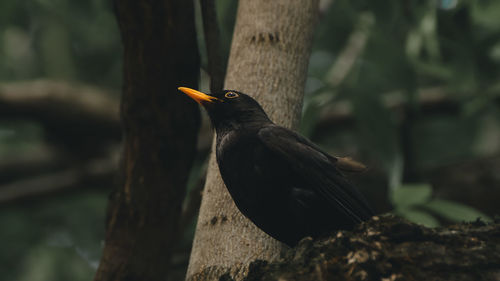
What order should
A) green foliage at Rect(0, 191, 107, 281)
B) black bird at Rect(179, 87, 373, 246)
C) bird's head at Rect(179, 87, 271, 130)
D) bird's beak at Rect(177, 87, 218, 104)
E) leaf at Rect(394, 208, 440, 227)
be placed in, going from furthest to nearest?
1. green foliage at Rect(0, 191, 107, 281)
2. leaf at Rect(394, 208, 440, 227)
3. bird's beak at Rect(177, 87, 218, 104)
4. bird's head at Rect(179, 87, 271, 130)
5. black bird at Rect(179, 87, 373, 246)

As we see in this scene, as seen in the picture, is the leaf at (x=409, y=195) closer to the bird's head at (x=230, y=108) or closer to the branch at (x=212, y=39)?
the bird's head at (x=230, y=108)

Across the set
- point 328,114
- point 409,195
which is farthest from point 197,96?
point 328,114

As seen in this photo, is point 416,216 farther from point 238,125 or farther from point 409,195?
point 238,125

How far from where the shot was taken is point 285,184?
8.16 ft

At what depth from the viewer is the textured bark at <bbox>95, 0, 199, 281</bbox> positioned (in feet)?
9.41

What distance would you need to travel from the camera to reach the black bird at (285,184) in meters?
2.37

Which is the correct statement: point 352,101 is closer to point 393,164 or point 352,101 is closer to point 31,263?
point 393,164

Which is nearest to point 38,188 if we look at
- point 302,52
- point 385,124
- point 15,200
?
point 15,200

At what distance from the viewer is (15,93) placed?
17.8 feet

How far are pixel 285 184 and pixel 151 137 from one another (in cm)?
86

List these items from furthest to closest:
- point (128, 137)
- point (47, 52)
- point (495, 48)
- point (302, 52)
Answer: point (47, 52)
point (495, 48)
point (128, 137)
point (302, 52)

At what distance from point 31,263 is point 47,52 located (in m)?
2.80

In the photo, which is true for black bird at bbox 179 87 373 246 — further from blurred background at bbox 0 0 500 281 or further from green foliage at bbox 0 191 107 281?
green foliage at bbox 0 191 107 281

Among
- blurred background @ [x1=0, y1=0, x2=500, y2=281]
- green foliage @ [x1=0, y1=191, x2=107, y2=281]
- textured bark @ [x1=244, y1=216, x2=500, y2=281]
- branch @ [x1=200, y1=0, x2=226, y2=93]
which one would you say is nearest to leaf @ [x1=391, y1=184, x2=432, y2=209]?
blurred background @ [x1=0, y1=0, x2=500, y2=281]
